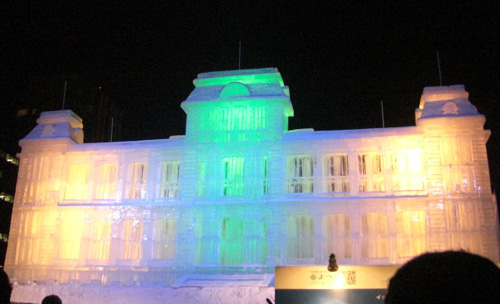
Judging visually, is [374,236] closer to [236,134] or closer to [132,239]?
[236,134]

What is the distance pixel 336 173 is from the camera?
98.2ft

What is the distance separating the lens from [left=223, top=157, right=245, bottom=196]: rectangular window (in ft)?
101

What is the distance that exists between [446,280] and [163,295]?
80.3 feet

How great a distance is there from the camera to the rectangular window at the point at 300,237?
28906 mm

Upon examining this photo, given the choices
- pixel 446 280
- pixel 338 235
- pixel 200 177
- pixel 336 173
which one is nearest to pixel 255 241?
pixel 338 235

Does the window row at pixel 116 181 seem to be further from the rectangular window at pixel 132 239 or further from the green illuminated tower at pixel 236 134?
the rectangular window at pixel 132 239

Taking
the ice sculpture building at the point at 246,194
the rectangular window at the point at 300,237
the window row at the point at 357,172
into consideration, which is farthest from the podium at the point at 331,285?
the window row at the point at 357,172

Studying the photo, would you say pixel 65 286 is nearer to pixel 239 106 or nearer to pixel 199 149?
pixel 199 149

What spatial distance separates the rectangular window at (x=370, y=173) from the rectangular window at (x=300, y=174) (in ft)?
9.34

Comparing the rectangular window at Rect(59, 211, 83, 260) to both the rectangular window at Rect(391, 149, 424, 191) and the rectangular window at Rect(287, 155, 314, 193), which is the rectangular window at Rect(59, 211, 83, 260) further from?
the rectangular window at Rect(391, 149, 424, 191)

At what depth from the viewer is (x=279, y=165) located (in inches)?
1190

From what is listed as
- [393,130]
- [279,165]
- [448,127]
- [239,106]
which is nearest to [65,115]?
[239,106]

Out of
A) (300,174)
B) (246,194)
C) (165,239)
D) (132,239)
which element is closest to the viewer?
(246,194)

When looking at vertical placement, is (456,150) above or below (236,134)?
below
